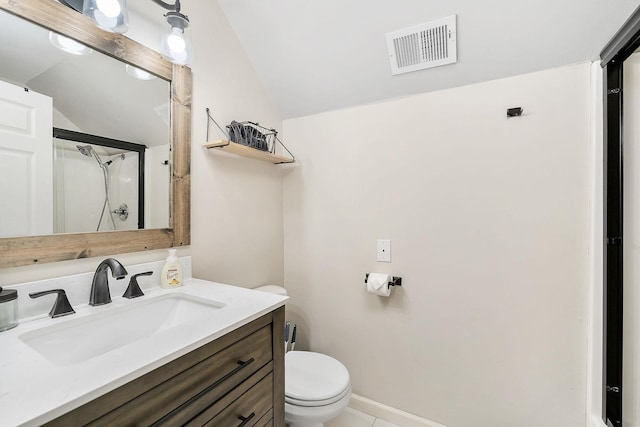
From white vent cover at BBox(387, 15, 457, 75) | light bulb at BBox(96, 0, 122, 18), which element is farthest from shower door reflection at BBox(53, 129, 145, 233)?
white vent cover at BBox(387, 15, 457, 75)

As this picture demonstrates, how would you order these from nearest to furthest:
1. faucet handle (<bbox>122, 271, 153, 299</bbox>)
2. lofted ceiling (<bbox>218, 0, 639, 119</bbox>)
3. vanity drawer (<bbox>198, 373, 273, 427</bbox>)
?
1. vanity drawer (<bbox>198, 373, 273, 427</bbox>)
2. faucet handle (<bbox>122, 271, 153, 299</bbox>)
3. lofted ceiling (<bbox>218, 0, 639, 119</bbox>)

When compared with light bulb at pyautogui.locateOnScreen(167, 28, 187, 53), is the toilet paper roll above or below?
below

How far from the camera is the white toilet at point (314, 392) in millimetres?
1245

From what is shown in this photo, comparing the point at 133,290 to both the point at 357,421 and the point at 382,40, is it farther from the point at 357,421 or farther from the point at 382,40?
the point at 382,40

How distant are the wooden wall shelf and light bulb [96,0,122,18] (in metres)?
0.56

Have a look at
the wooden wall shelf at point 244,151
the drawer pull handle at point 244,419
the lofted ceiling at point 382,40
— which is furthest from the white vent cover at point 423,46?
the drawer pull handle at point 244,419

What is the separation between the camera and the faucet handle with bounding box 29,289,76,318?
905mm

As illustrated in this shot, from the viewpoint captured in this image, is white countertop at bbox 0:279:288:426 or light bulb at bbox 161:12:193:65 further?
light bulb at bbox 161:12:193:65

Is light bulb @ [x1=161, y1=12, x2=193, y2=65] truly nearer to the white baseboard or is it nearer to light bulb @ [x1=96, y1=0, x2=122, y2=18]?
light bulb @ [x1=96, y1=0, x2=122, y2=18]

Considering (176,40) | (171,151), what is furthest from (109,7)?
(171,151)

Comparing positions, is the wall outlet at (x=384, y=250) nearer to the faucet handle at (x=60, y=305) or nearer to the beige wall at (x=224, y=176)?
the beige wall at (x=224, y=176)

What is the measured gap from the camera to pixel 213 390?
2.60 feet

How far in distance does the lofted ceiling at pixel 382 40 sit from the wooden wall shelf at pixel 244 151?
15.6 inches

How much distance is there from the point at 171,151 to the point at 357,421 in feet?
5.88
